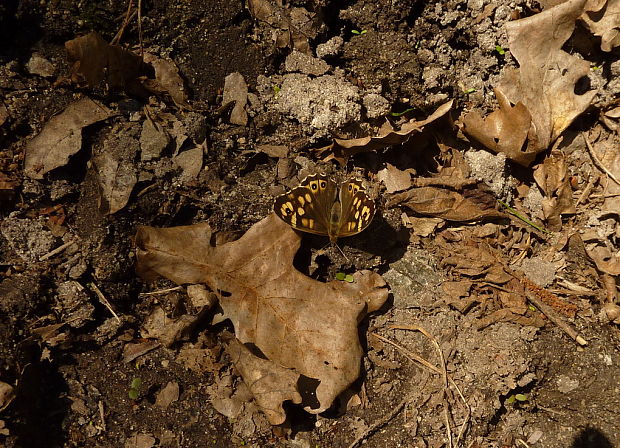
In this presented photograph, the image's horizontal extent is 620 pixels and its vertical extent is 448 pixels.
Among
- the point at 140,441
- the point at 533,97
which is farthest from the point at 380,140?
the point at 140,441

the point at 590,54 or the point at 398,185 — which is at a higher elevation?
the point at 590,54

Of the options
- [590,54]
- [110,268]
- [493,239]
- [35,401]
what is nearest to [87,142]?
[110,268]

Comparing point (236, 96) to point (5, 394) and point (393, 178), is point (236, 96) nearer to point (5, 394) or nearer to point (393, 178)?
point (393, 178)

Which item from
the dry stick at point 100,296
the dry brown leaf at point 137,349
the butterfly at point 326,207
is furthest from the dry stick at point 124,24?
the dry brown leaf at point 137,349

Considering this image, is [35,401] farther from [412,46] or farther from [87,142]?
[412,46]

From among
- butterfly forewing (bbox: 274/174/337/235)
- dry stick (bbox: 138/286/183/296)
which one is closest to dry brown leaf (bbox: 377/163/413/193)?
butterfly forewing (bbox: 274/174/337/235)

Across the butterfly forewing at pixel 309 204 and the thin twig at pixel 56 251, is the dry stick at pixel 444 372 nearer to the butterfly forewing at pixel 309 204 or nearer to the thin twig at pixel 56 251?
the butterfly forewing at pixel 309 204
